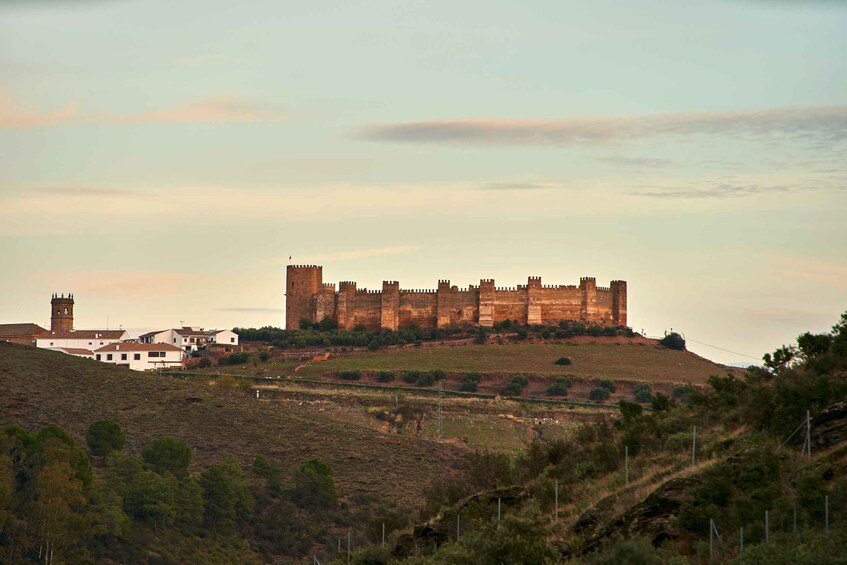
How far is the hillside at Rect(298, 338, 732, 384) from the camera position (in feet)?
248

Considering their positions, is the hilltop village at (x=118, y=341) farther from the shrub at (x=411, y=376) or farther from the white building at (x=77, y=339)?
the shrub at (x=411, y=376)

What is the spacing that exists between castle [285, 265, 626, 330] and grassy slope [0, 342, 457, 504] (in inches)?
1168

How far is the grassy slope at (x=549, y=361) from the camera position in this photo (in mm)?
75688

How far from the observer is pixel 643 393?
226 ft

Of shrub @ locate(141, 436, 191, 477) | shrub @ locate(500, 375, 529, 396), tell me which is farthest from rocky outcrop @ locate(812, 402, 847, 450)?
shrub @ locate(500, 375, 529, 396)

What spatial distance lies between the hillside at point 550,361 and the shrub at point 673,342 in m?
0.78

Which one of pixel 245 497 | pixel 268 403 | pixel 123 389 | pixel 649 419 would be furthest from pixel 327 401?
pixel 649 419

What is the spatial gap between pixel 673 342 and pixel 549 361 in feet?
37.0

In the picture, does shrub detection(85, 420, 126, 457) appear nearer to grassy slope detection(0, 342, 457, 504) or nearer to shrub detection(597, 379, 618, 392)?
grassy slope detection(0, 342, 457, 504)

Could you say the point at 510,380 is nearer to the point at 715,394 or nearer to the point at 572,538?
the point at 715,394

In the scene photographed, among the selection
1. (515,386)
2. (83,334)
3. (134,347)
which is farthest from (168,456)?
(83,334)

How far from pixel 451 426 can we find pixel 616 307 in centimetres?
3298

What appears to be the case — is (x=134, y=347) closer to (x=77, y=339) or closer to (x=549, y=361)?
(x=77, y=339)

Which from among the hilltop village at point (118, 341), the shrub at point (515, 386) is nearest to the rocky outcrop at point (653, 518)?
the shrub at point (515, 386)
